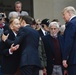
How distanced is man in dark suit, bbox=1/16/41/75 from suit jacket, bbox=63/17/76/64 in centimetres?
64

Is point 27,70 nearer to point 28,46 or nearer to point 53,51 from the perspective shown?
point 28,46

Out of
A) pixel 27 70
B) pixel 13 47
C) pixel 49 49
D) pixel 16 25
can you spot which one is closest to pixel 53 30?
pixel 49 49

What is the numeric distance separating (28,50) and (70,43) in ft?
2.99

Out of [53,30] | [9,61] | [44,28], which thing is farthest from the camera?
[44,28]

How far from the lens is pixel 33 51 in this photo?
916 cm

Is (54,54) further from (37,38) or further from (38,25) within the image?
(38,25)

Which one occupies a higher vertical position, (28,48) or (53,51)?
(28,48)

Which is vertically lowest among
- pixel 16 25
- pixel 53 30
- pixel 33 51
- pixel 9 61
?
pixel 9 61

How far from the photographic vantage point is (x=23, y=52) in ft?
30.0

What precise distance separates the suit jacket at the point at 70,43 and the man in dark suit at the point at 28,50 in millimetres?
635

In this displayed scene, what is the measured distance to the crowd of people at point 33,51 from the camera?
9141mm

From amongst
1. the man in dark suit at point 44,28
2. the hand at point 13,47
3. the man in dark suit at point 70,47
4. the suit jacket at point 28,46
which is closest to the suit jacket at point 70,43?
the man in dark suit at point 70,47

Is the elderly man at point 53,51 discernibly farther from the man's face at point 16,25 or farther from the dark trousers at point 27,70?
the dark trousers at point 27,70

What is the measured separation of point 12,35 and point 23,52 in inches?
26.1
